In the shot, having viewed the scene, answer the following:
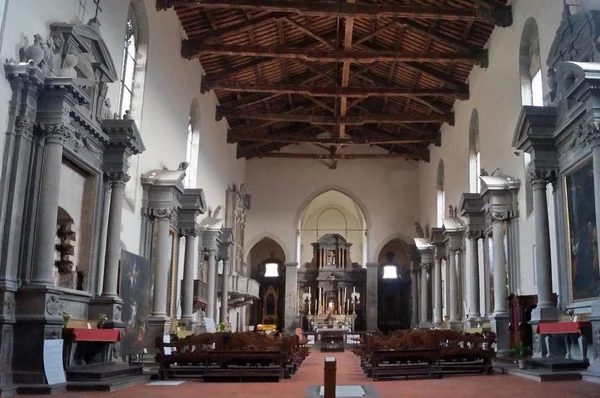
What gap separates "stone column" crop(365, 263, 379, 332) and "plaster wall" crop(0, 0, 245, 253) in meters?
9.11

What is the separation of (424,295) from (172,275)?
12.9 meters

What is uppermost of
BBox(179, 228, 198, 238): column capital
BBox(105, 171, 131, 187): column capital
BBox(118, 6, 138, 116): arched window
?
BBox(118, 6, 138, 116): arched window

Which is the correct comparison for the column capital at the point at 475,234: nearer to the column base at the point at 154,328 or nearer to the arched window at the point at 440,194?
the arched window at the point at 440,194

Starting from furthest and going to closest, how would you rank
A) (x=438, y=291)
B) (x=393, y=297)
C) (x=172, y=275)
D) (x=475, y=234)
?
1. (x=393, y=297)
2. (x=438, y=291)
3. (x=475, y=234)
4. (x=172, y=275)

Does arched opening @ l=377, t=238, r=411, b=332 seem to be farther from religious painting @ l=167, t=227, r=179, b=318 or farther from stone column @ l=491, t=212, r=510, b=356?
religious painting @ l=167, t=227, r=179, b=318

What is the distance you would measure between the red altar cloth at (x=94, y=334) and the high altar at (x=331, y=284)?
62.3 feet

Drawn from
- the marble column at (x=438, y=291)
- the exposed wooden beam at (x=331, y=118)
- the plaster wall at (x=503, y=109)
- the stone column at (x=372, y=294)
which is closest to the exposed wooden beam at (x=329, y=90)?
the plaster wall at (x=503, y=109)

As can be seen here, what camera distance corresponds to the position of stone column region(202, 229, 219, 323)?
62.7 ft

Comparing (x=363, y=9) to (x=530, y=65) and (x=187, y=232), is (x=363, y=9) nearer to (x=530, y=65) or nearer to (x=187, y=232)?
(x=530, y=65)

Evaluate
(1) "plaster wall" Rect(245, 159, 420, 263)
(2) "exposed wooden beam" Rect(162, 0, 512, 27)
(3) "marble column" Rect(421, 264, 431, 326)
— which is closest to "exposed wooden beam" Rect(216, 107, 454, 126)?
(3) "marble column" Rect(421, 264, 431, 326)

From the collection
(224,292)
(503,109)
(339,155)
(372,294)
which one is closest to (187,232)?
(224,292)

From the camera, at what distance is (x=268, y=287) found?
101 feet

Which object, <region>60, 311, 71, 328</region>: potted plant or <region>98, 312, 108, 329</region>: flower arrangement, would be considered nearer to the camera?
<region>60, 311, 71, 328</region>: potted plant

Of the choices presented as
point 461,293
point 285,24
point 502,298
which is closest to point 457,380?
point 502,298
